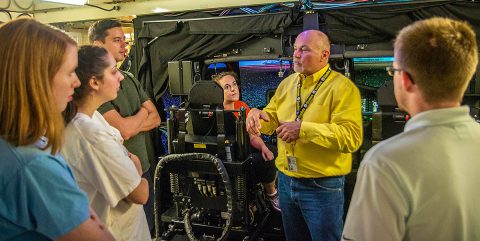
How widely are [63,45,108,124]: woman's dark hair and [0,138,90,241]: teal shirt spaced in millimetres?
641

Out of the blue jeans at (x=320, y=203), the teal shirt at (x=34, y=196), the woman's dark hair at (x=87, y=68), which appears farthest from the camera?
the blue jeans at (x=320, y=203)

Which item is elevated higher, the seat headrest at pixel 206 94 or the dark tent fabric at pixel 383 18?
the dark tent fabric at pixel 383 18

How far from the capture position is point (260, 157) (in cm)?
391

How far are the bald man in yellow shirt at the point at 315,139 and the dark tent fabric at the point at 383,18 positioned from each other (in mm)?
1033

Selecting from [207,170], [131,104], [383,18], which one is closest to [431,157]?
[207,170]

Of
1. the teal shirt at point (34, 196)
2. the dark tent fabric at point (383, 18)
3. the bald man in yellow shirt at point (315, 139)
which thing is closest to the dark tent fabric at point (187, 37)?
the dark tent fabric at point (383, 18)

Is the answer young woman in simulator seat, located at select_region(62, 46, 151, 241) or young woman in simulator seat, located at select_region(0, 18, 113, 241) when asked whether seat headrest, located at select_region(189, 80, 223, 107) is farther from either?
young woman in simulator seat, located at select_region(0, 18, 113, 241)

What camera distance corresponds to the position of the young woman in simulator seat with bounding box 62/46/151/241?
1.56 metres

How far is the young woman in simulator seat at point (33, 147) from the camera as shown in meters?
1.01

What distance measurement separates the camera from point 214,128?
11.1ft

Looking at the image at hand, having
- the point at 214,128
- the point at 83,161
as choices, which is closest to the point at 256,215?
the point at 214,128

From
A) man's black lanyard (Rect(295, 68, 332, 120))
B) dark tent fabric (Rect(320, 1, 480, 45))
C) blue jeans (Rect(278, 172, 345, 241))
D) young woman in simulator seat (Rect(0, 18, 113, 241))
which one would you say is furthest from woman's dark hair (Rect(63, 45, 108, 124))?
dark tent fabric (Rect(320, 1, 480, 45))

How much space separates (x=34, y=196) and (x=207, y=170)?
7.28 ft

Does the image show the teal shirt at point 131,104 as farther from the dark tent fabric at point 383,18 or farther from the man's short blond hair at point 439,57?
the man's short blond hair at point 439,57
